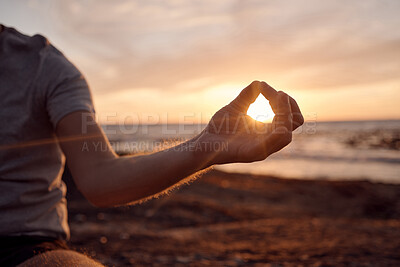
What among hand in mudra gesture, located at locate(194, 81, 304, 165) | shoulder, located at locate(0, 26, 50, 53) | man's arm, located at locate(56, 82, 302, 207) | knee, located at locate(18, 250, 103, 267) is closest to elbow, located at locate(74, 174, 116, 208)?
man's arm, located at locate(56, 82, 302, 207)

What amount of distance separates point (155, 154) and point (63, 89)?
1.73 feet

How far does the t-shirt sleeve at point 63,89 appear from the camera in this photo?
1311mm

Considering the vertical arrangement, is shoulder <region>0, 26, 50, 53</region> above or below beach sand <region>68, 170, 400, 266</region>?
above

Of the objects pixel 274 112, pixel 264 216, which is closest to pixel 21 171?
pixel 274 112

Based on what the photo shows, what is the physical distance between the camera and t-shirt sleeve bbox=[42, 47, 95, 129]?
1.31m

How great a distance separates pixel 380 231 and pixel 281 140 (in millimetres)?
4396

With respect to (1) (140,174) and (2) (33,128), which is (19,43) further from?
(1) (140,174)

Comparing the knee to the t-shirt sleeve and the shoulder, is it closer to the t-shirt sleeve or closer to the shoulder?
the t-shirt sleeve

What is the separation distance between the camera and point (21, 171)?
4.50ft

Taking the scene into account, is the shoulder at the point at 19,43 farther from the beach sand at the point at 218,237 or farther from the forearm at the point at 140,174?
the beach sand at the point at 218,237

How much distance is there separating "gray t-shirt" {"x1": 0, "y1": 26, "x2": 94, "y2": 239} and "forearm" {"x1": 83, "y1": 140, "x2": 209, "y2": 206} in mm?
293

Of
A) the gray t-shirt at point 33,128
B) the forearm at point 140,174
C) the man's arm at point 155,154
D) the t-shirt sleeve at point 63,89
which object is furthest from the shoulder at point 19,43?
the forearm at point 140,174

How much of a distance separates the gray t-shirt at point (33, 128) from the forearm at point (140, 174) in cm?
29

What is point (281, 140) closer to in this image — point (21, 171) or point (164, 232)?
point (21, 171)
